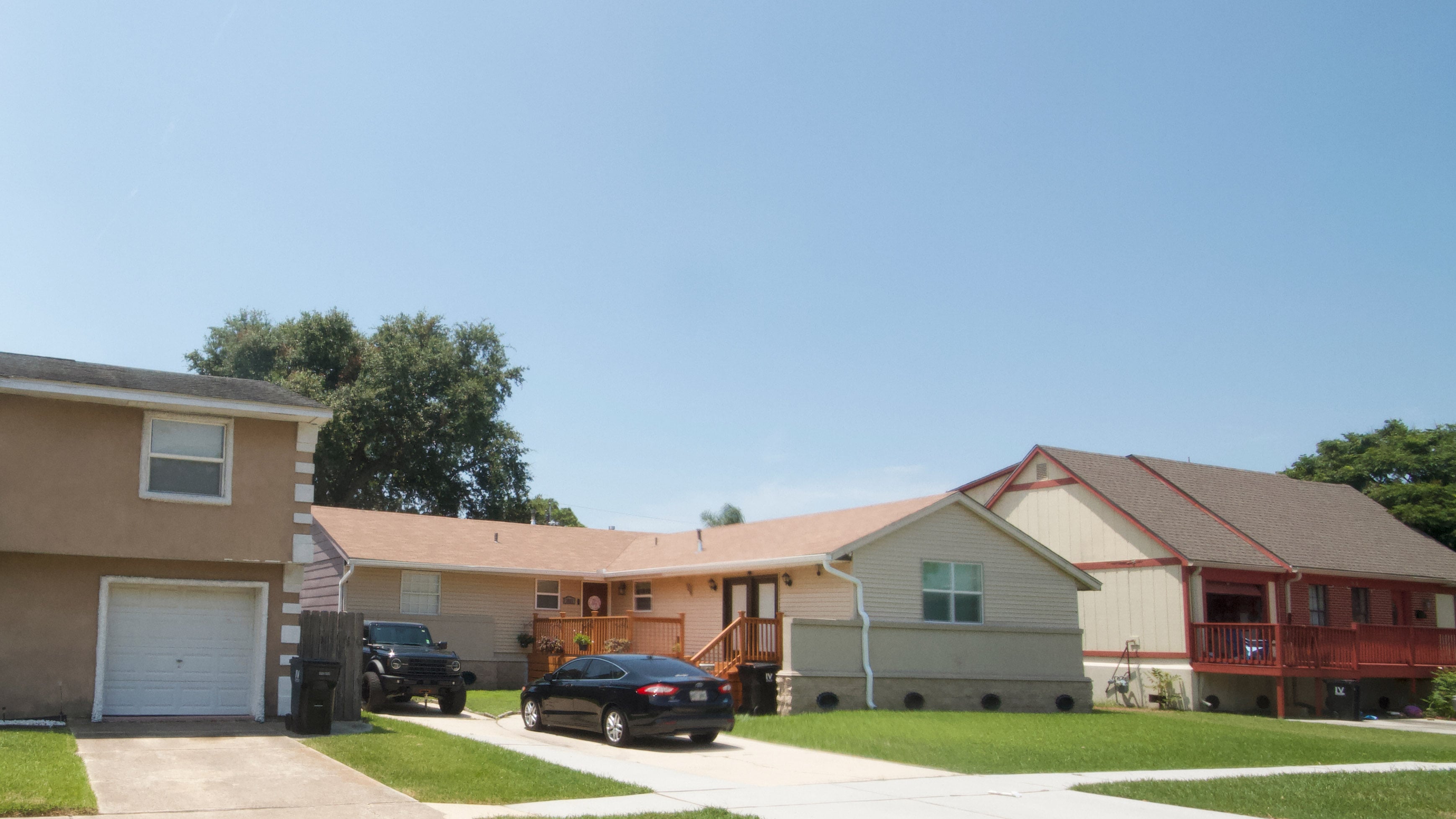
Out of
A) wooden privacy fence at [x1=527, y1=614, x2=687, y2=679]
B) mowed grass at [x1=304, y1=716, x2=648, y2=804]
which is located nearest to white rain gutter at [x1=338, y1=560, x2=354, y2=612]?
wooden privacy fence at [x1=527, y1=614, x2=687, y2=679]

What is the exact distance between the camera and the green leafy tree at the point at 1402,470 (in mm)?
40500

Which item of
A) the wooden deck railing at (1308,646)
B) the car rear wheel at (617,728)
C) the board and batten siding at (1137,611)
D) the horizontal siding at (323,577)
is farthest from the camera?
the horizontal siding at (323,577)

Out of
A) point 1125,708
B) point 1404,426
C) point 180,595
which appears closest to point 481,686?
point 180,595

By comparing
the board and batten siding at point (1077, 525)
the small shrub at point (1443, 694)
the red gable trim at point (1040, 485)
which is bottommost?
the small shrub at point (1443, 694)

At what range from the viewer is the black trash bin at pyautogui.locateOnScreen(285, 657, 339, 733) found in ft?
53.1

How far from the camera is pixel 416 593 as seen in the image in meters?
29.0

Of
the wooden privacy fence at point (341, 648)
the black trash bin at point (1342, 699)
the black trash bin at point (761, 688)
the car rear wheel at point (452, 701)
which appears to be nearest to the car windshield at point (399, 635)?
the car rear wheel at point (452, 701)

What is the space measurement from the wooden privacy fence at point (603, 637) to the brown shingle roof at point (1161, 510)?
1130 cm

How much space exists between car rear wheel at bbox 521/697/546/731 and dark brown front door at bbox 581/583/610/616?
1240 centimetres

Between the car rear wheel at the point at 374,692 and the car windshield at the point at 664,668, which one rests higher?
the car windshield at the point at 664,668

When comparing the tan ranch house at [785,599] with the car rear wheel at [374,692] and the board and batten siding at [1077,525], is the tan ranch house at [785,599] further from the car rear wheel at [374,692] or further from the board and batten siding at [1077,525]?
the car rear wheel at [374,692]

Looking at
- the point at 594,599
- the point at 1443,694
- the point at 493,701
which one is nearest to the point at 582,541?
the point at 594,599

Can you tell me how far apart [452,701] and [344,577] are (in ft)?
24.1

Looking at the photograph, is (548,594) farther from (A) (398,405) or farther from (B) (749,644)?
(A) (398,405)
